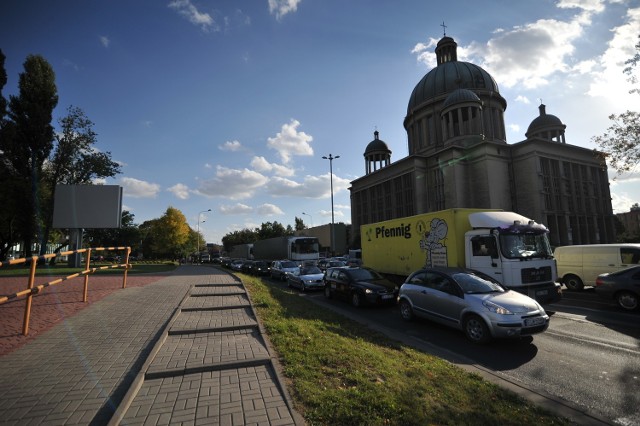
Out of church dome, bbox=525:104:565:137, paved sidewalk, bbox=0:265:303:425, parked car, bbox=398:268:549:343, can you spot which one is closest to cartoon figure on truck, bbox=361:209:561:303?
parked car, bbox=398:268:549:343

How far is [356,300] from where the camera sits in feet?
38.5

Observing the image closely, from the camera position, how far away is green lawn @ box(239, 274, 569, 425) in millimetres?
3604

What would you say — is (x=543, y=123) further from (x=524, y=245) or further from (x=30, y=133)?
(x=30, y=133)

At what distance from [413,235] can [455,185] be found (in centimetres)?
3837

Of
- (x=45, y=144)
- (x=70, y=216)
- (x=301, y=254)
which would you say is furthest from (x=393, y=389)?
(x=45, y=144)

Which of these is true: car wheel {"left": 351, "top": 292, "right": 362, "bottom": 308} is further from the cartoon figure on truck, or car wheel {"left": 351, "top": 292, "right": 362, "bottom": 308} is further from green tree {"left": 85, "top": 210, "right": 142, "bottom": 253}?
green tree {"left": 85, "top": 210, "right": 142, "bottom": 253}

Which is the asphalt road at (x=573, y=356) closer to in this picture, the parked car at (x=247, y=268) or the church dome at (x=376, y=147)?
the parked car at (x=247, y=268)

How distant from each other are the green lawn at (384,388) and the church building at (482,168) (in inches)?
1814

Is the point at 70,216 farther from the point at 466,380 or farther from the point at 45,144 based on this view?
the point at 466,380

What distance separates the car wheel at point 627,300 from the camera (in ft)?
32.9

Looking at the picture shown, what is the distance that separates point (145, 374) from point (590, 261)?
17.0 meters

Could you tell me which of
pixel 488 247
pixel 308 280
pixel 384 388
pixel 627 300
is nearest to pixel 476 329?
pixel 384 388

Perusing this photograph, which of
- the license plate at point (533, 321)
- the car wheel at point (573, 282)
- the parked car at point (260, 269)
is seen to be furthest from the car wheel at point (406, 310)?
the parked car at point (260, 269)

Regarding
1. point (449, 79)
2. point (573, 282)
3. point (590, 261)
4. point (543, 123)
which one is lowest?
point (573, 282)
